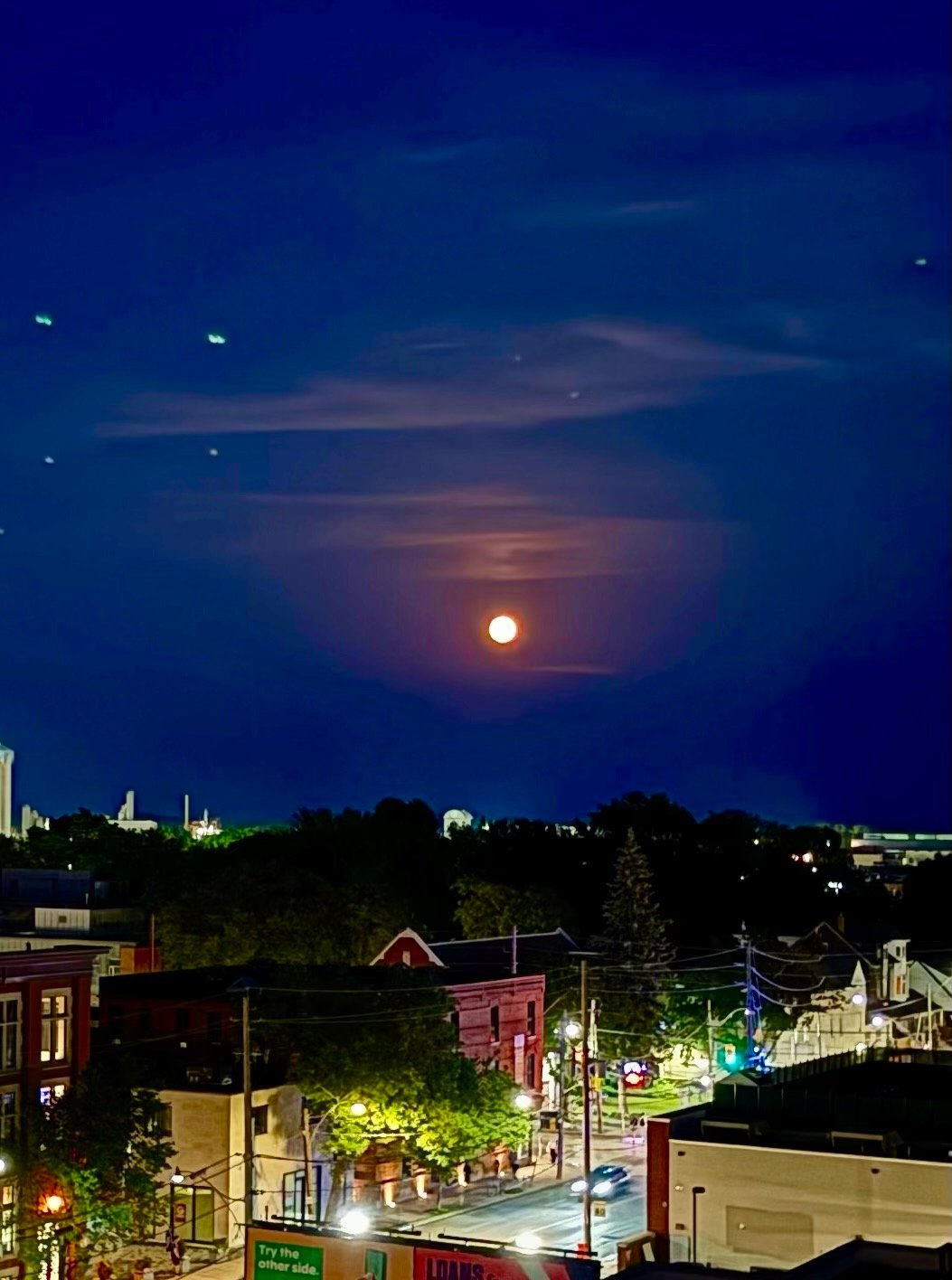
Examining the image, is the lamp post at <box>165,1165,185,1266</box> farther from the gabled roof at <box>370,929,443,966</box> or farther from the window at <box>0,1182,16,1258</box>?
Answer: the gabled roof at <box>370,929,443,966</box>

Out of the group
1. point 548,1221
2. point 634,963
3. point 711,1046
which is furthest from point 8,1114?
point 634,963

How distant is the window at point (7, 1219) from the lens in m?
43.0

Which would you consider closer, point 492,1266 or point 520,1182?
point 492,1266

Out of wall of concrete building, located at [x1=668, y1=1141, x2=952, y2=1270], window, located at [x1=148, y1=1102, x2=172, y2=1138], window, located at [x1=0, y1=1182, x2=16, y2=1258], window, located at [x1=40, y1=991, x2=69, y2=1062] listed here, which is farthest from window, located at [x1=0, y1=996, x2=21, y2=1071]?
wall of concrete building, located at [x1=668, y1=1141, x2=952, y2=1270]

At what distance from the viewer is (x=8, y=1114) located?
45438 millimetres

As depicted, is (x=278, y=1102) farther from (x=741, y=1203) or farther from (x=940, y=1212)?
(x=940, y=1212)

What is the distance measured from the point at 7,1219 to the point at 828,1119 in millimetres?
17744

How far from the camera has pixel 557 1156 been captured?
2312 inches

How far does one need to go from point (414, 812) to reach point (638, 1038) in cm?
11067

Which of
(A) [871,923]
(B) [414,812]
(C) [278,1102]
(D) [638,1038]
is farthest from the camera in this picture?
(B) [414,812]

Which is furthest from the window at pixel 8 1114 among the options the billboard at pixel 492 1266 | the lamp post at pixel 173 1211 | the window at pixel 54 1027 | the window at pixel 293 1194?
the billboard at pixel 492 1266

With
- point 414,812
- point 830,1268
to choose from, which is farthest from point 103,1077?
point 414,812

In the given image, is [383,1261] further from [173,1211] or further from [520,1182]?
[520,1182]

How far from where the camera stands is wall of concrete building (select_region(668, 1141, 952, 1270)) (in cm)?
3581
